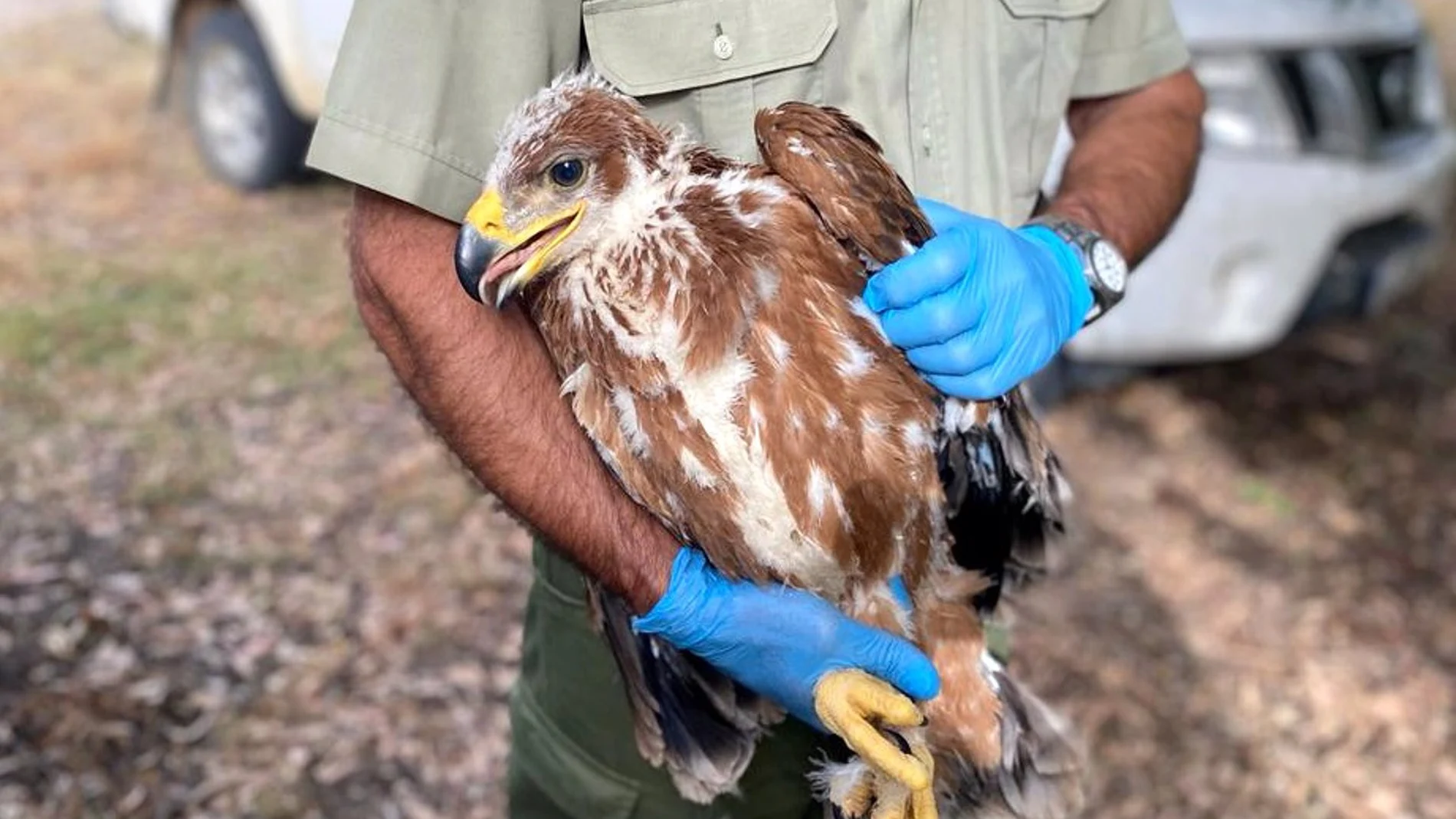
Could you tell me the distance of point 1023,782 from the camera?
2299 millimetres

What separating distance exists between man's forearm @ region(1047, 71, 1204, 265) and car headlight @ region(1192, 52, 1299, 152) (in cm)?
276

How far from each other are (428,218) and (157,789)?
97.7 inches

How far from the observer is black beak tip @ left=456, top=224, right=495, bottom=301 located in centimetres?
185

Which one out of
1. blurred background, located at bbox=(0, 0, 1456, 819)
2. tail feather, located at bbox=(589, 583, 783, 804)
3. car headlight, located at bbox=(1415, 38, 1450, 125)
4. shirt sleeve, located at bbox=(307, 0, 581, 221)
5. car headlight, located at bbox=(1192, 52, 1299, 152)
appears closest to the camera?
shirt sleeve, located at bbox=(307, 0, 581, 221)

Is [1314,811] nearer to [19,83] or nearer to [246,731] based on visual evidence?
[246,731]

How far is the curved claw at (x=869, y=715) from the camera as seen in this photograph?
1.97 meters

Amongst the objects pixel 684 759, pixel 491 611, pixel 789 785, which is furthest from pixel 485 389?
pixel 491 611

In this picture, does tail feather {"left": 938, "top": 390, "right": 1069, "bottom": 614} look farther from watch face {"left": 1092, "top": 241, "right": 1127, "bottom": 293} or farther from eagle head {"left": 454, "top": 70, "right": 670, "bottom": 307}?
eagle head {"left": 454, "top": 70, "right": 670, "bottom": 307}

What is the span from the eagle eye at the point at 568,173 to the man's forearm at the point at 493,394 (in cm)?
18

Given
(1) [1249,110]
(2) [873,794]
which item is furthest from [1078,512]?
(2) [873,794]

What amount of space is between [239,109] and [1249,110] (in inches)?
216

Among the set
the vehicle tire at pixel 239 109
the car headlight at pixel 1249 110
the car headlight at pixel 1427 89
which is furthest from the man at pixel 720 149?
the vehicle tire at pixel 239 109

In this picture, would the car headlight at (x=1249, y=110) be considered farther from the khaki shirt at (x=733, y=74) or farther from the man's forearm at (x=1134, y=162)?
the khaki shirt at (x=733, y=74)

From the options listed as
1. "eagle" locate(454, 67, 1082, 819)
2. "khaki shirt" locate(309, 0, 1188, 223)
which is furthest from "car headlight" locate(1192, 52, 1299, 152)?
"eagle" locate(454, 67, 1082, 819)
